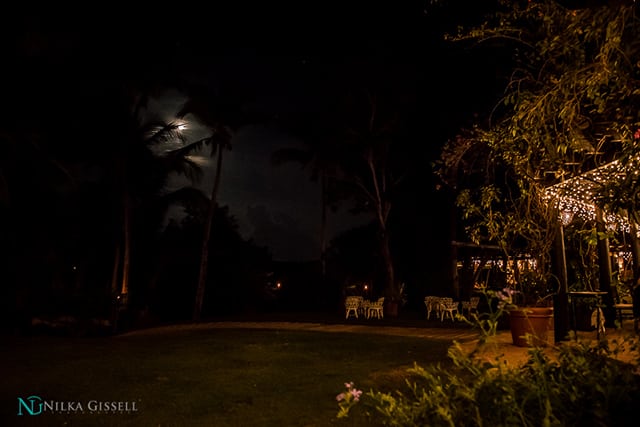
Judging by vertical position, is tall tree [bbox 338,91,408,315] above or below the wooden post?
above

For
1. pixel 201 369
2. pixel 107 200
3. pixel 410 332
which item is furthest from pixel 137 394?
pixel 107 200

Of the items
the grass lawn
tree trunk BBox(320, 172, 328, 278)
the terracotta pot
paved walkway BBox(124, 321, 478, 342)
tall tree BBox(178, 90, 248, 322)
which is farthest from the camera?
tree trunk BBox(320, 172, 328, 278)

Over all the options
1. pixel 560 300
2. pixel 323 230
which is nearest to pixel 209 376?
pixel 560 300

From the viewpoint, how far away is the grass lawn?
4492 millimetres

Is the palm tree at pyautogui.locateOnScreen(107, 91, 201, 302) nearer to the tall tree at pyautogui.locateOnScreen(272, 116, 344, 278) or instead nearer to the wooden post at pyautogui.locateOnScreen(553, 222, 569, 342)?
the tall tree at pyautogui.locateOnScreen(272, 116, 344, 278)

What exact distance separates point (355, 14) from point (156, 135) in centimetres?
1085

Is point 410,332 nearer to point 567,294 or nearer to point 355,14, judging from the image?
point 567,294

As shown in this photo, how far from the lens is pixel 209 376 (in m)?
6.21

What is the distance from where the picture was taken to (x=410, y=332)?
441 inches

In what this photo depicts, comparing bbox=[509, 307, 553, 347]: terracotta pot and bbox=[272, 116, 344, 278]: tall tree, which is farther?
bbox=[272, 116, 344, 278]: tall tree

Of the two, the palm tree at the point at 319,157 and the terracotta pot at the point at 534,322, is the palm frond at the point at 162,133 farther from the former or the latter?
the terracotta pot at the point at 534,322

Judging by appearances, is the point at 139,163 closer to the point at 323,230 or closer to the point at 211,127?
the point at 211,127

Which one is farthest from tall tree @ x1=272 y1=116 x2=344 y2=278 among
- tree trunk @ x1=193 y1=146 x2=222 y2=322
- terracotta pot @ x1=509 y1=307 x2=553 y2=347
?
terracotta pot @ x1=509 y1=307 x2=553 y2=347

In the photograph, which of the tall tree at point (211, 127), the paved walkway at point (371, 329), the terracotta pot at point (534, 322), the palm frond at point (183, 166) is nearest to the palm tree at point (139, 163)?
the palm frond at point (183, 166)
